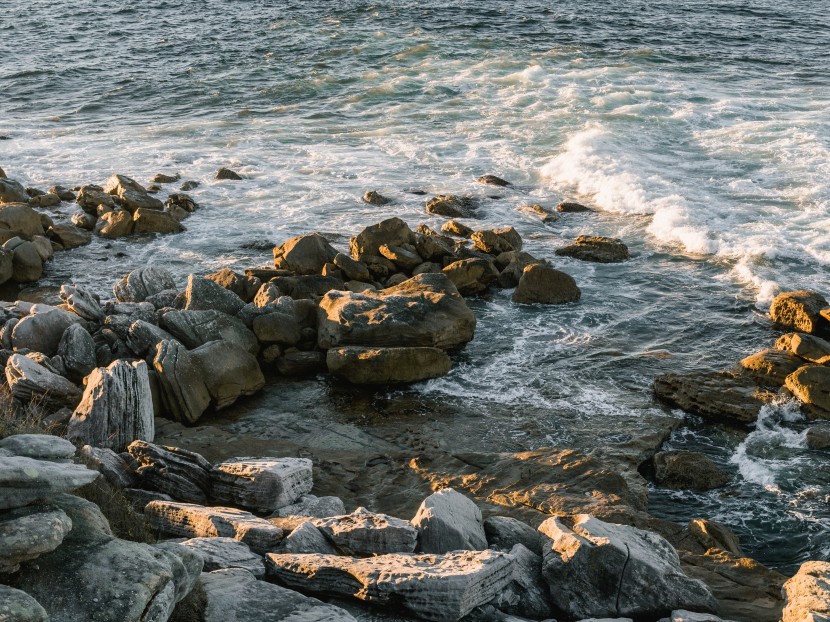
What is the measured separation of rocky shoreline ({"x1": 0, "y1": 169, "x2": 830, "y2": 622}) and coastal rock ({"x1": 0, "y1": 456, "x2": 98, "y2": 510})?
2 centimetres

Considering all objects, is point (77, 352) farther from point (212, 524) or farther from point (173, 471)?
point (212, 524)

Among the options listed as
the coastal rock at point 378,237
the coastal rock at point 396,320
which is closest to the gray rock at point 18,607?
the coastal rock at point 396,320

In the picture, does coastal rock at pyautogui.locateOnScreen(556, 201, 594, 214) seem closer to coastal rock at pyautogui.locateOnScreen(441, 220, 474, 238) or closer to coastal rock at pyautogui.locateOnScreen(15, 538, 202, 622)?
coastal rock at pyautogui.locateOnScreen(441, 220, 474, 238)

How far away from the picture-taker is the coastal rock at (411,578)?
6852mm

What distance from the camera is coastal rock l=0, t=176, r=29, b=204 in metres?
20.3

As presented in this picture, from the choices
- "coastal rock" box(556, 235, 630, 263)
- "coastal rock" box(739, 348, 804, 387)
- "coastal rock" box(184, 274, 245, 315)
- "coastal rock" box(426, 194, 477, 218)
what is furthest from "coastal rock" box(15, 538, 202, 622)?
"coastal rock" box(426, 194, 477, 218)

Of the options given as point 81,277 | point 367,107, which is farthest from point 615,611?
point 367,107

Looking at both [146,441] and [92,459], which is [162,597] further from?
[146,441]

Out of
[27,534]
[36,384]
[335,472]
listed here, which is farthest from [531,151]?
[27,534]

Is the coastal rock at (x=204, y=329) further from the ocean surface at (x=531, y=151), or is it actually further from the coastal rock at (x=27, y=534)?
the coastal rock at (x=27, y=534)

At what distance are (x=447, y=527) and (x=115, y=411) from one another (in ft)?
14.8

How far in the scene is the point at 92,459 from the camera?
29.6 feet

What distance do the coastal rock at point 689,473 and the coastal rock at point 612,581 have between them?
317cm

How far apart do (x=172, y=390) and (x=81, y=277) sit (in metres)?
6.20
